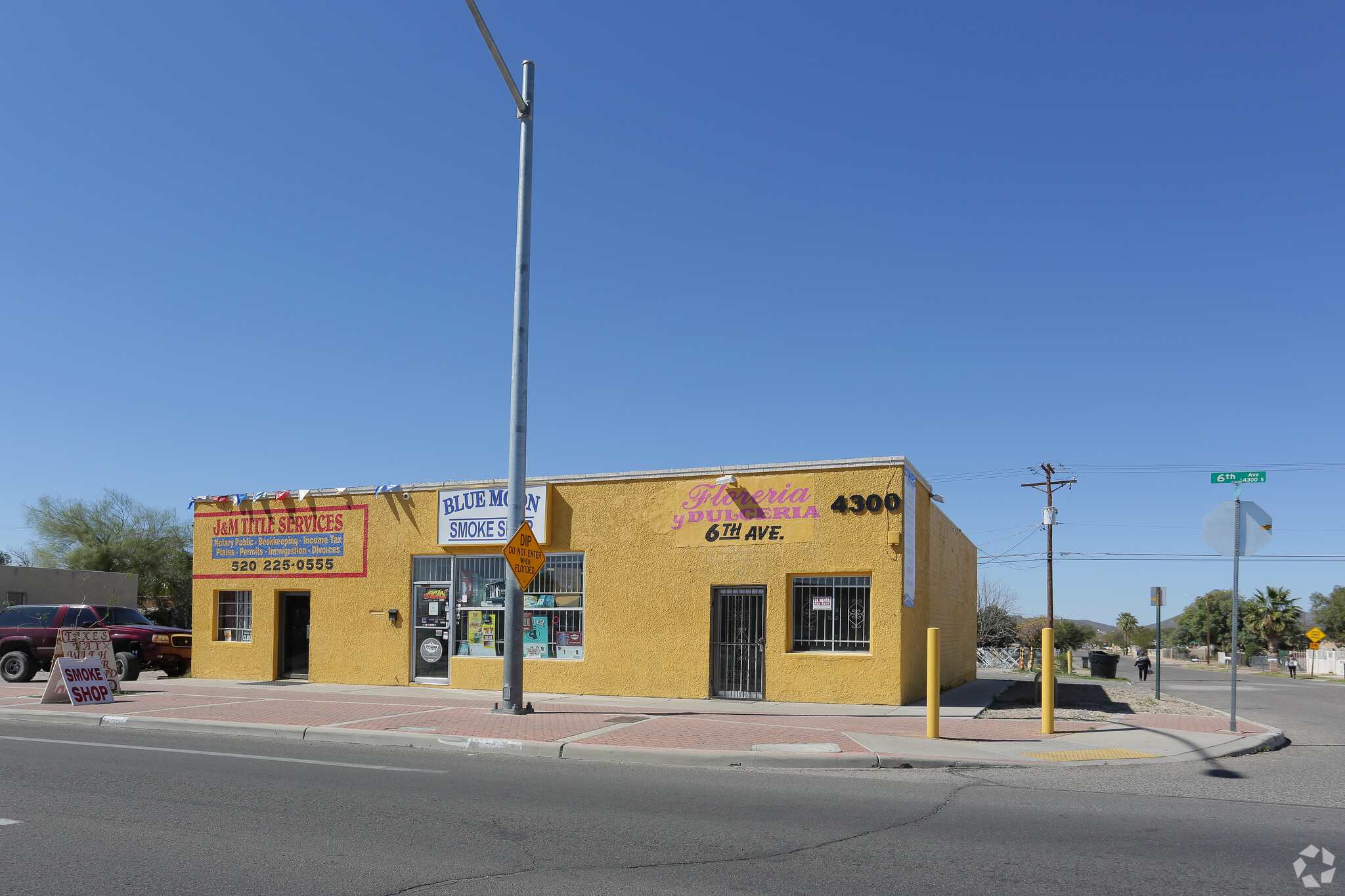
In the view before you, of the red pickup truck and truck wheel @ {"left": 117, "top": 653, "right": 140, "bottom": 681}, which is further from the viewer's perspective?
the red pickup truck

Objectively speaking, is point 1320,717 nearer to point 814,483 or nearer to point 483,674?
point 814,483

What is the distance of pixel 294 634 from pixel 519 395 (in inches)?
442

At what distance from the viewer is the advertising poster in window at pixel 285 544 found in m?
21.2

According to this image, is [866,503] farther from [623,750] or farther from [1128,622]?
[1128,622]

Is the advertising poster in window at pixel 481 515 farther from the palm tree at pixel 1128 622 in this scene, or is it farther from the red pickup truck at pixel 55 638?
the palm tree at pixel 1128 622

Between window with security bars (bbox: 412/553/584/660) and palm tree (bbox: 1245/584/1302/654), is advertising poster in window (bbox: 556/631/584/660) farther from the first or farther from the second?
palm tree (bbox: 1245/584/1302/654)

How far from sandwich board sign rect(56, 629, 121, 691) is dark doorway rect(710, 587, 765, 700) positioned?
10.5 meters

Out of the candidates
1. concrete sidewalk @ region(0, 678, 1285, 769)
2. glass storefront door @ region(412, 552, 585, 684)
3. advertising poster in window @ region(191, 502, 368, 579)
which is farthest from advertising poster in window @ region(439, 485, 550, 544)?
concrete sidewalk @ region(0, 678, 1285, 769)

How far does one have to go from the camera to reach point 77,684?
16.0 meters

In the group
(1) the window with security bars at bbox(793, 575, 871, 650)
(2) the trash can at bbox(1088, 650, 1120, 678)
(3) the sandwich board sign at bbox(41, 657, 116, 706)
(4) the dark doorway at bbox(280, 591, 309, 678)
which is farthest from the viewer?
(2) the trash can at bbox(1088, 650, 1120, 678)

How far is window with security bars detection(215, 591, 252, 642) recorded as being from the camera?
22656 millimetres

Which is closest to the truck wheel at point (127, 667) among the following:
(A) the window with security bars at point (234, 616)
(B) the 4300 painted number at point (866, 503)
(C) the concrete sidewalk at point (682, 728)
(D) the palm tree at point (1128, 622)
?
(A) the window with security bars at point (234, 616)

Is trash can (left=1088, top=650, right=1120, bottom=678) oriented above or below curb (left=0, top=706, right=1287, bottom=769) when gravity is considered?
below

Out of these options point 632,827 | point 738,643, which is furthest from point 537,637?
point 632,827
